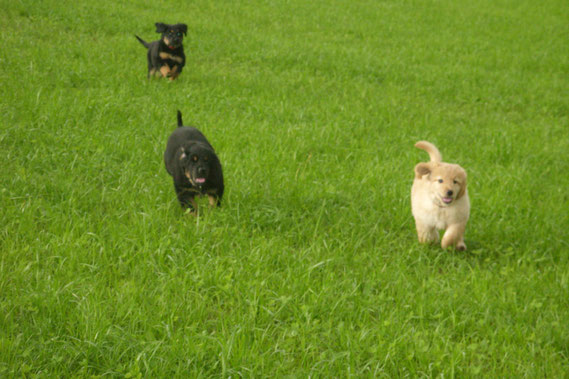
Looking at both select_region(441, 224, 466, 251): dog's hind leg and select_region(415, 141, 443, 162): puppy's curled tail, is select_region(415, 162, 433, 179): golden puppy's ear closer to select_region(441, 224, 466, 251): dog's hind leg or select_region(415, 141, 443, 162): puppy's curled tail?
select_region(415, 141, 443, 162): puppy's curled tail

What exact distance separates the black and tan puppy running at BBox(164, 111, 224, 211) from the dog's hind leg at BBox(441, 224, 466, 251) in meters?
2.01

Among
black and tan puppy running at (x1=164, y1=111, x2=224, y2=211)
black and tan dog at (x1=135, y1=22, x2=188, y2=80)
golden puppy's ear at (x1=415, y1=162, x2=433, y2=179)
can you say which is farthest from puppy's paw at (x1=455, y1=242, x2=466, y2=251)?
black and tan dog at (x1=135, y1=22, x2=188, y2=80)

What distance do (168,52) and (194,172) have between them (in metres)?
5.00

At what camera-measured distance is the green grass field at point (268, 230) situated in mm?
2959

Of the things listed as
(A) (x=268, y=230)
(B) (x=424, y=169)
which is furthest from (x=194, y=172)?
(B) (x=424, y=169)

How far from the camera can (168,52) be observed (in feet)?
27.8

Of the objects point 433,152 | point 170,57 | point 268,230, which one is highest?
point 170,57

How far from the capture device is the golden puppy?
12.9 ft

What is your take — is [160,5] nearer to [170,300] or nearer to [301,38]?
[301,38]

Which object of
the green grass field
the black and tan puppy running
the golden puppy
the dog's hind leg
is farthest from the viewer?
the black and tan puppy running

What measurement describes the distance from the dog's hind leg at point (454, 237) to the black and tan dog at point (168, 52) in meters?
5.98

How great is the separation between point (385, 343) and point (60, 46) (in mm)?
8883

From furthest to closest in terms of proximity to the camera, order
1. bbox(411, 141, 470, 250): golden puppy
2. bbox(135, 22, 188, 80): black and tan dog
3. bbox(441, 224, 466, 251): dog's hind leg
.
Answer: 1. bbox(135, 22, 188, 80): black and tan dog
2. bbox(441, 224, 466, 251): dog's hind leg
3. bbox(411, 141, 470, 250): golden puppy

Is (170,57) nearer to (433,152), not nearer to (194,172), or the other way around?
(194,172)
